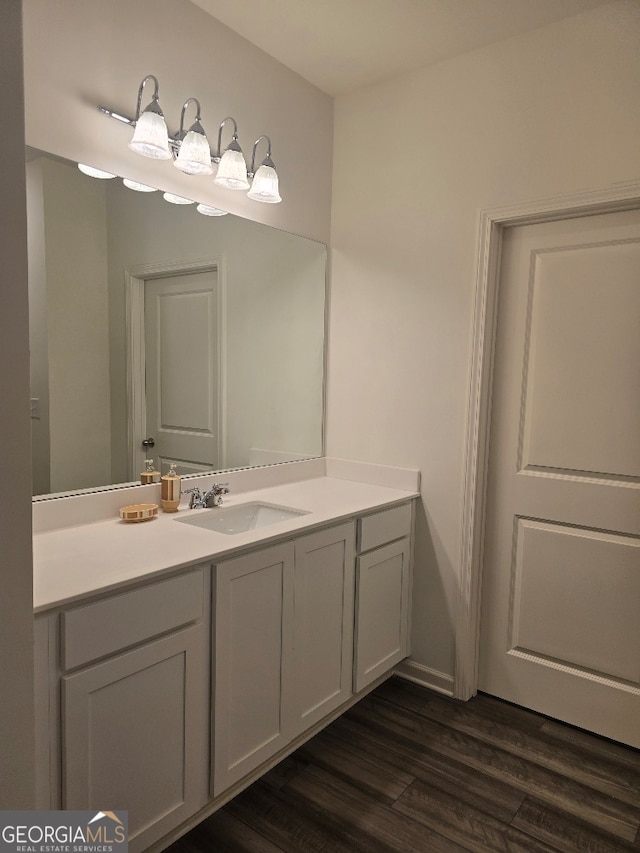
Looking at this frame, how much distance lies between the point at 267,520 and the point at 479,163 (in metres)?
1.64

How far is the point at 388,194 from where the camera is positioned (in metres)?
2.51

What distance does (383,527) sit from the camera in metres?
2.27

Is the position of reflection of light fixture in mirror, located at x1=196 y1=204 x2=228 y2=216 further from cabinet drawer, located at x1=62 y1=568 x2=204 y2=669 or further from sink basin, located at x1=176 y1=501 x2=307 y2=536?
cabinet drawer, located at x1=62 y1=568 x2=204 y2=669

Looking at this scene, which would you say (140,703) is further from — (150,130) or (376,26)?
(376,26)

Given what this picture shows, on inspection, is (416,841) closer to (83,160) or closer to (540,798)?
(540,798)

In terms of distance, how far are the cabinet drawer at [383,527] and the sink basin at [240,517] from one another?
26cm

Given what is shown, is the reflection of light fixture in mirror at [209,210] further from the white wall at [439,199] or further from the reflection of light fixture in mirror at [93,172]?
the white wall at [439,199]

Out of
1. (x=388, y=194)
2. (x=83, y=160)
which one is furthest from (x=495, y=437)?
(x=83, y=160)

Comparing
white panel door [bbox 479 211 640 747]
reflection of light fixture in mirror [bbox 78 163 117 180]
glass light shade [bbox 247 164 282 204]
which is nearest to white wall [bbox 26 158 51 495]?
reflection of light fixture in mirror [bbox 78 163 117 180]

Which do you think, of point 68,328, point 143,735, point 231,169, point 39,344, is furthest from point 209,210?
point 143,735

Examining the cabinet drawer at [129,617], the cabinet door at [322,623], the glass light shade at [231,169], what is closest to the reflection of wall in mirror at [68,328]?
the glass light shade at [231,169]

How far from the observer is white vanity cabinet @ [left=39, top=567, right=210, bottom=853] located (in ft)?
4.12

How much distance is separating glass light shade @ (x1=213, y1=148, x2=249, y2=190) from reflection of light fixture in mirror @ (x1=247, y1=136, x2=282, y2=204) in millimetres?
72

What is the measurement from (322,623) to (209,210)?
1571mm
